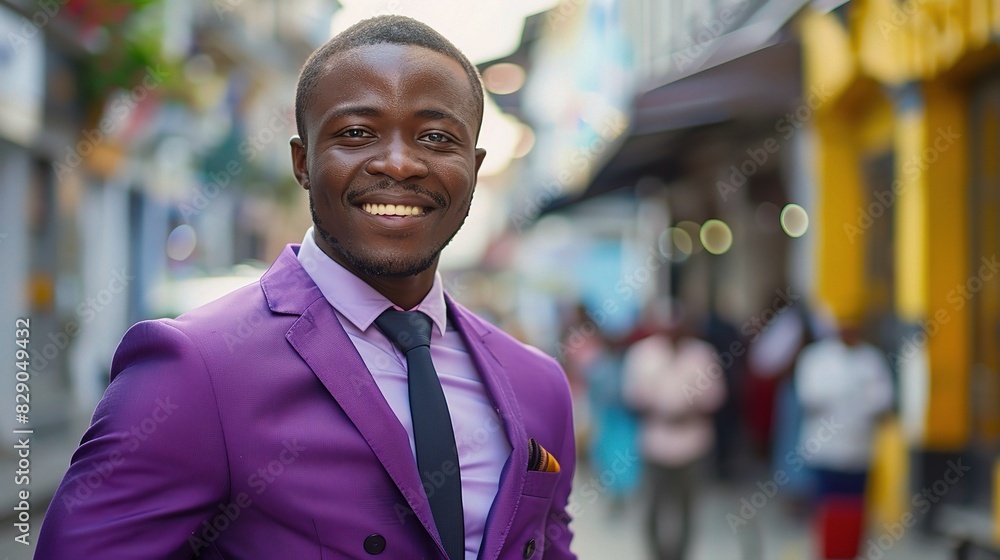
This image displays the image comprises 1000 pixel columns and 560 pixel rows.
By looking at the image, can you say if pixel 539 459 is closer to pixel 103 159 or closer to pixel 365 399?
pixel 365 399

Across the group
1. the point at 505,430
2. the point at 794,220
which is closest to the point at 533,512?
the point at 505,430

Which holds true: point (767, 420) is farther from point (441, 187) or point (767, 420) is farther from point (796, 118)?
point (441, 187)

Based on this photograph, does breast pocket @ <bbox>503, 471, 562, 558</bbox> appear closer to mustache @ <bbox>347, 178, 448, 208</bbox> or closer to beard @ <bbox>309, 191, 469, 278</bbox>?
beard @ <bbox>309, 191, 469, 278</bbox>

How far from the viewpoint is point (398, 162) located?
154 cm

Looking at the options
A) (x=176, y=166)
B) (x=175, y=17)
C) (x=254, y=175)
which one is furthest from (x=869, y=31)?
(x=254, y=175)

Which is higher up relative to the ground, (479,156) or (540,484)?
(479,156)

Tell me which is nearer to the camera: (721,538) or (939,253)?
(721,538)

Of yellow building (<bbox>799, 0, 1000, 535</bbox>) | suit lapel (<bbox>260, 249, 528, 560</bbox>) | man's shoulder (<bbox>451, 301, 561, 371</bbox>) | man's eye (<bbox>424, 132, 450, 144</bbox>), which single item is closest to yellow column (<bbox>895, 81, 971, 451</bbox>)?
yellow building (<bbox>799, 0, 1000, 535</bbox>)

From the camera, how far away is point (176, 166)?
57.5 ft

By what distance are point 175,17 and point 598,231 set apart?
14.4 m

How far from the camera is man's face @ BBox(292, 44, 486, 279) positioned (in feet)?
5.07

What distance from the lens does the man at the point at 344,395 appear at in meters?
1.35

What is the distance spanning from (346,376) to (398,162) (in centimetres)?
37

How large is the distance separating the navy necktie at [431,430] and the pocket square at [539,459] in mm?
168
